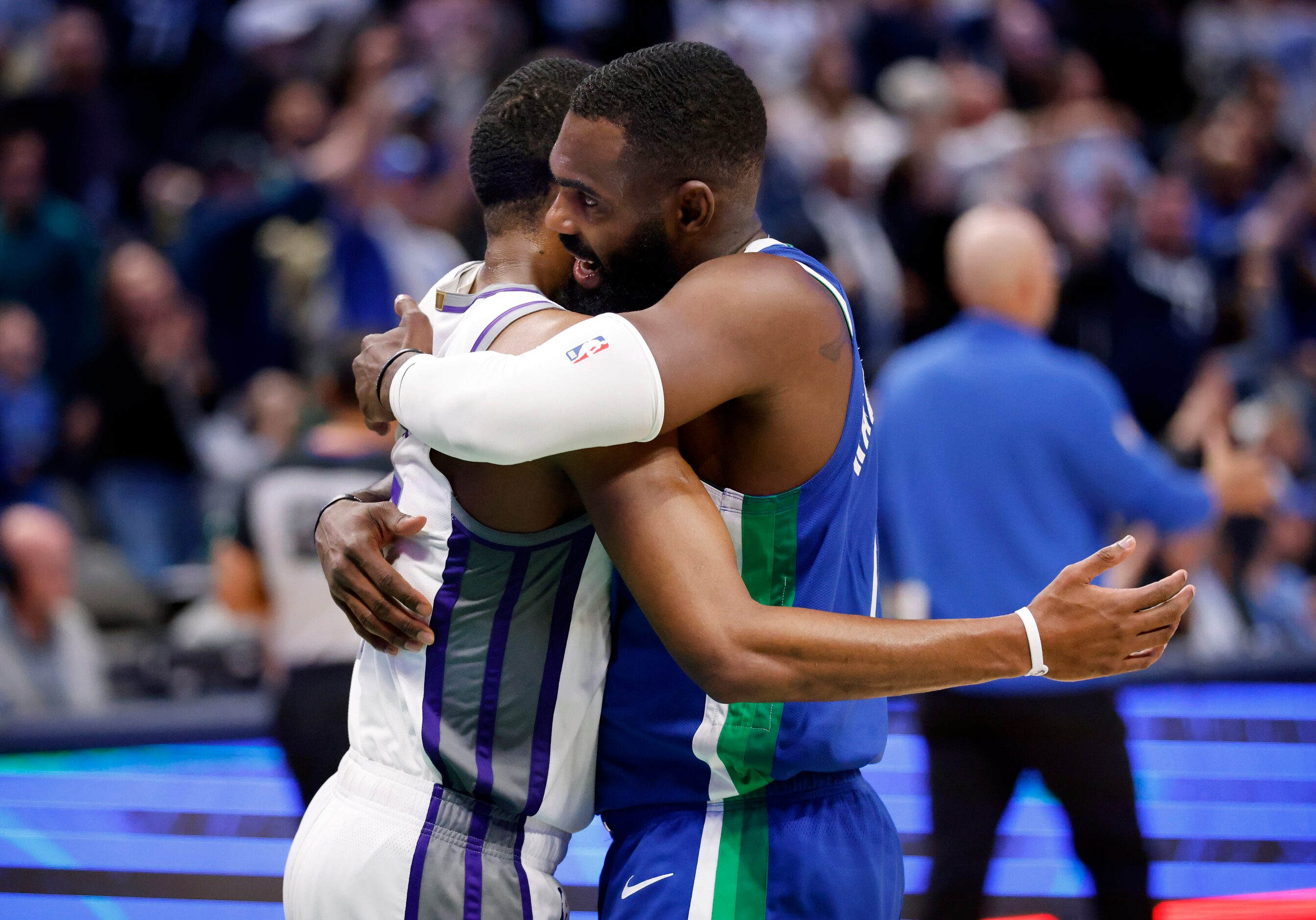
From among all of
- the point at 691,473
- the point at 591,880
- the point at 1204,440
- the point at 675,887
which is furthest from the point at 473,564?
the point at 1204,440

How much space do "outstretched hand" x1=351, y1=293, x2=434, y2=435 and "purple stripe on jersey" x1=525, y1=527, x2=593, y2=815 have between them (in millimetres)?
332

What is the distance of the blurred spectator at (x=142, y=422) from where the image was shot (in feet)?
19.1

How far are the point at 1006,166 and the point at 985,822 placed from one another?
5023 millimetres

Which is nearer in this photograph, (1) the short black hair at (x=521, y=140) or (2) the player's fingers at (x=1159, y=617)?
(2) the player's fingers at (x=1159, y=617)

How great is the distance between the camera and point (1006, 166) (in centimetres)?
740

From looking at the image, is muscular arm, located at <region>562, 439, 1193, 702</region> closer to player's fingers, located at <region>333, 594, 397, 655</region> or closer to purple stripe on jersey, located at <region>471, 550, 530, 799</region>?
purple stripe on jersey, located at <region>471, 550, 530, 799</region>

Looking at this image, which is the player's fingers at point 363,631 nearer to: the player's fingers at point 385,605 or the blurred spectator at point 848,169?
the player's fingers at point 385,605

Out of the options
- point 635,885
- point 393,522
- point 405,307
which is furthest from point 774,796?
point 405,307

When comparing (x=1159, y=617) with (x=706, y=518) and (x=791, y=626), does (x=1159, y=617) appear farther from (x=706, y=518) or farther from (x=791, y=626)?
(x=706, y=518)

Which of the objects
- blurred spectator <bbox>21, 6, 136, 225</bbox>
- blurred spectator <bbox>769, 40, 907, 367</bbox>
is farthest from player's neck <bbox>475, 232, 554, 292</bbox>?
blurred spectator <bbox>21, 6, 136, 225</bbox>

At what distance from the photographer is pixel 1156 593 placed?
5.59ft

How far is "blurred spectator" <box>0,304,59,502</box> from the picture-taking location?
566 centimetres

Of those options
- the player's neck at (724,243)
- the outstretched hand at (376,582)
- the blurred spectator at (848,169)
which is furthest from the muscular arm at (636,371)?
the blurred spectator at (848,169)

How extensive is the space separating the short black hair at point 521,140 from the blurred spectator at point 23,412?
14.2 ft
